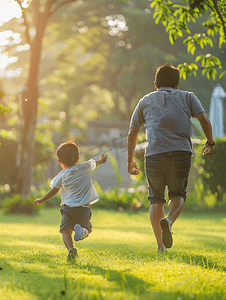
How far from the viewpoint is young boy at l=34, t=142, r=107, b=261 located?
3729mm

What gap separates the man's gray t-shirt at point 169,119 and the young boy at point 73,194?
0.58m

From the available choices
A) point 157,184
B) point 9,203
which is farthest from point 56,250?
point 9,203

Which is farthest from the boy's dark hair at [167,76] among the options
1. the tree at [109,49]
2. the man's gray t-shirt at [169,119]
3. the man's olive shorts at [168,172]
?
the tree at [109,49]

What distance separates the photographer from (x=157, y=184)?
12.6 ft

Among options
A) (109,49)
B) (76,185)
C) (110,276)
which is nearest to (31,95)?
(76,185)

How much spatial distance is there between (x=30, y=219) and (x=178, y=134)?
6.19 meters

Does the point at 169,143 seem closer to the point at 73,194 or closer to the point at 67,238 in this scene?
the point at 73,194

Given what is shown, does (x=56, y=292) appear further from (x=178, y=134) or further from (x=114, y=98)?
(x=114, y=98)

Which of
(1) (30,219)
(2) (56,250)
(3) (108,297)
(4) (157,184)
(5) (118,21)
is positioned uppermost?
(5) (118,21)

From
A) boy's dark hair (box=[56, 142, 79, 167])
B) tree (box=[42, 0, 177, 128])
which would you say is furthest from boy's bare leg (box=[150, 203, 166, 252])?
tree (box=[42, 0, 177, 128])

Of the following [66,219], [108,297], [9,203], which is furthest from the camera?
[9,203]

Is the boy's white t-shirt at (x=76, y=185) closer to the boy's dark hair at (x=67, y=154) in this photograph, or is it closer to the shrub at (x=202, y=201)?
the boy's dark hair at (x=67, y=154)

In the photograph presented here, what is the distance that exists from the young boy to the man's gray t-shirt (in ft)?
1.90

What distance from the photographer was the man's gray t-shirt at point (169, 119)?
3.76 metres
